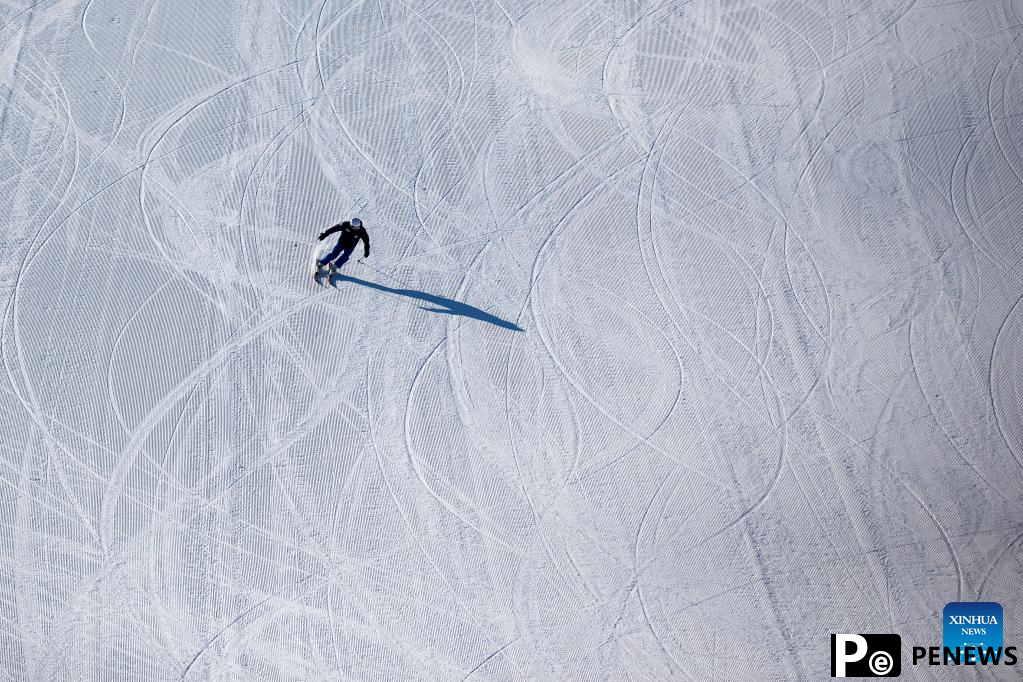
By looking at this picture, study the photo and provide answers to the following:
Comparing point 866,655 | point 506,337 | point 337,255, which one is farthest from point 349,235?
point 866,655

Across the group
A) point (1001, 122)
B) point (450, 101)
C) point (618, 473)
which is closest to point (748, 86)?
point (1001, 122)

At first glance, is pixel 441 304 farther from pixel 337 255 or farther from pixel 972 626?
pixel 972 626

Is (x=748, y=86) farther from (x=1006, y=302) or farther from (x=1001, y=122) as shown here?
(x=1006, y=302)

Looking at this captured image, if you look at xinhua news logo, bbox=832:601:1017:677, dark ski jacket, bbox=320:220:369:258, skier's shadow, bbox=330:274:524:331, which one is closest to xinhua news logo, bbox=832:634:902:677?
xinhua news logo, bbox=832:601:1017:677

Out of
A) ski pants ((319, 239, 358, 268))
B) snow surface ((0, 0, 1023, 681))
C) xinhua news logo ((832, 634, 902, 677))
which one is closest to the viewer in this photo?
xinhua news logo ((832, 634, 902, 677))

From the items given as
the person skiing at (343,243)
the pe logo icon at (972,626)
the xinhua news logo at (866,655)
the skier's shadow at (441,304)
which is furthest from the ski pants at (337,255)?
the pe logo icon at (972,626)

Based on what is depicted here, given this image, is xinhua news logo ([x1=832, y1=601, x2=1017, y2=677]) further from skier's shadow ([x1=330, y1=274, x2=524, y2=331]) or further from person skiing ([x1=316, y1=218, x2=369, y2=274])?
person skiing ([x1=316, y1=218, x2=369, y2=274])

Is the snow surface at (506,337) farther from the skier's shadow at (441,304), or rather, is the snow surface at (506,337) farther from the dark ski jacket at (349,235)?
the dark ski jacket at (349,235)
